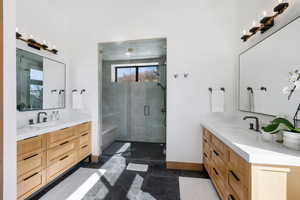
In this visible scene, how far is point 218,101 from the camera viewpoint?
249 cm

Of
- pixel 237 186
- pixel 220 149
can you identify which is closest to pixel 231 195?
pixel 237 186

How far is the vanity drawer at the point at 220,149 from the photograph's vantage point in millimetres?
1518

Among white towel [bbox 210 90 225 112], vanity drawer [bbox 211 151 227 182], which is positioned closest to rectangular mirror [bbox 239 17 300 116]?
white towel [bbox 210 90 225 112]

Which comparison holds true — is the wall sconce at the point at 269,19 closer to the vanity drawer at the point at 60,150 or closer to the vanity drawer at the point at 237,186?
the vanity drawer at the point at 237,186

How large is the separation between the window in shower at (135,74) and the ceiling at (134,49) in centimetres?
28

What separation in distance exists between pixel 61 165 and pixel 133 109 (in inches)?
82.9

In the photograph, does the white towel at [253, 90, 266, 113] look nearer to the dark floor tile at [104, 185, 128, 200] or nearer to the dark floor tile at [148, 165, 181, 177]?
the dark floor tile at [148, 165, 181, 177]

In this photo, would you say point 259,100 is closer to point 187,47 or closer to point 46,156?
point 187,47

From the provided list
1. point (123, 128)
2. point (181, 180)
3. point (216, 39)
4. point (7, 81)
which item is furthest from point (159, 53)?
point (7, 81)

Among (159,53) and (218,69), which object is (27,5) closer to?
(159,53)

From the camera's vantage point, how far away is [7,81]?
71 cm

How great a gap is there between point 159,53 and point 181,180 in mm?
2448

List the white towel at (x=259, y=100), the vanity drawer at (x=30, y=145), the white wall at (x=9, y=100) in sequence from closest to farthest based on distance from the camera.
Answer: the white wall at (x=9, y=100), the vanity drawer at (x=30, y=145), the white towel at (x=259, y=100)

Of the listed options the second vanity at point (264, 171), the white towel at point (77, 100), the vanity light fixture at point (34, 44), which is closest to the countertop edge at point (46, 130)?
the white towel at point (77, 100)
